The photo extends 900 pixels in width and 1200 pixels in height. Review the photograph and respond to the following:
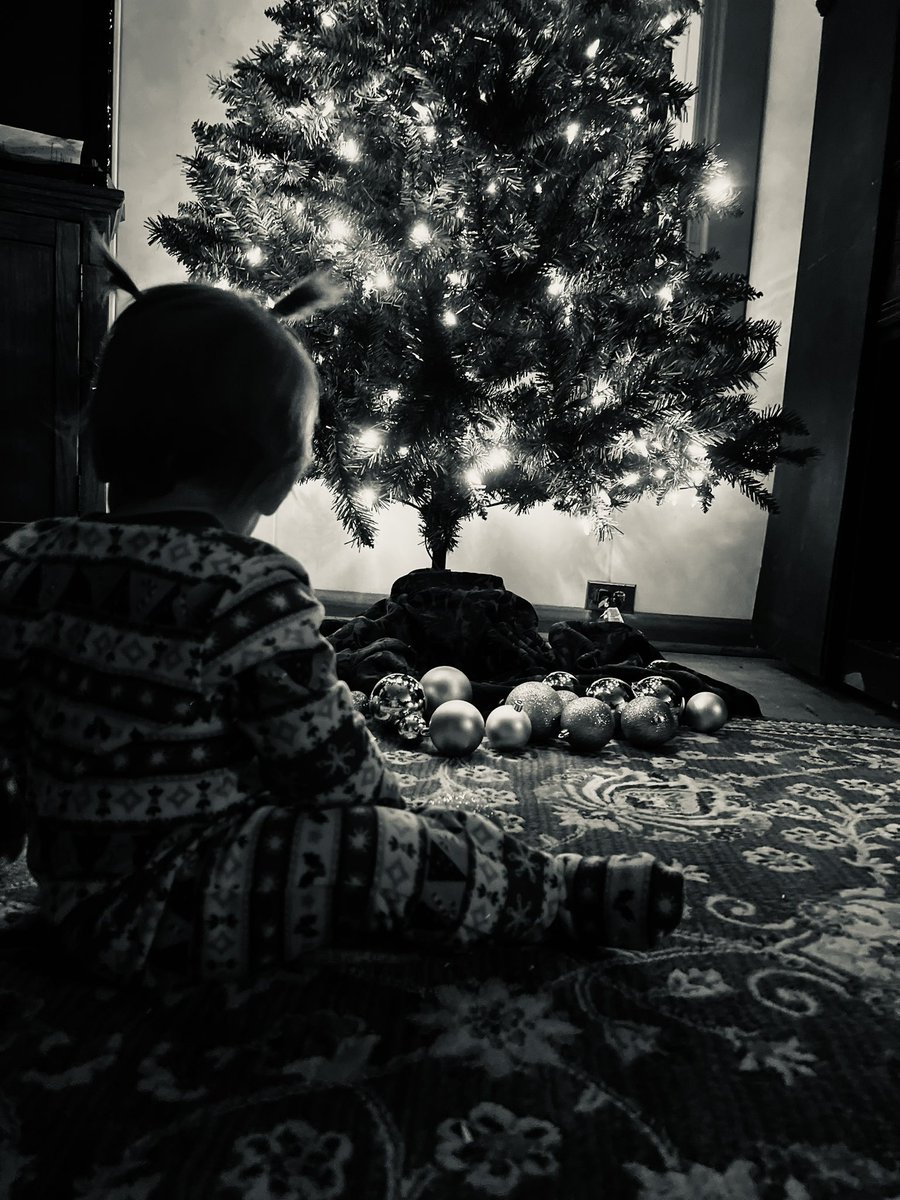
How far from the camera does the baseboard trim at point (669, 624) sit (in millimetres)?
2594

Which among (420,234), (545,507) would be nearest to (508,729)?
(420,234)

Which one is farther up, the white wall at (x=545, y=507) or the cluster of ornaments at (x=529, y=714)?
the white wall at (x=545, y=507)

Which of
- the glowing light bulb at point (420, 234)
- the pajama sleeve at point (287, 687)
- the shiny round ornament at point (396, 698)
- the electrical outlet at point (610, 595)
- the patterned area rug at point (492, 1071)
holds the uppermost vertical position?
the glowing light bulb at point (420, 234)

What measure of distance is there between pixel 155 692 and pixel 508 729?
83cm

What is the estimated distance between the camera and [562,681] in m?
1.61

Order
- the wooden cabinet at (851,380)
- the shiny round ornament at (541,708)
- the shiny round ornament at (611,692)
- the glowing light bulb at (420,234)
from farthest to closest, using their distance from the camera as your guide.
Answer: the wooden cabinet at (851,380) < the glowing light bulb at (420,234) < the shiny round ornament at (611,692) < the shiny round ornament at (541,708)

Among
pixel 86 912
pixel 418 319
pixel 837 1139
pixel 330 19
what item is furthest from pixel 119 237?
pixel 837 1139

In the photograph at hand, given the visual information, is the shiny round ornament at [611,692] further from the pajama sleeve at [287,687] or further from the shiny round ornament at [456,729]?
the pajama sleeve at [287,687]

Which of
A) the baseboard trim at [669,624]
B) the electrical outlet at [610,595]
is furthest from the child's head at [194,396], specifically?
the baseboard trim at [669,624]

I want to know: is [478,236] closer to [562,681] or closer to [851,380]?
[562,681]

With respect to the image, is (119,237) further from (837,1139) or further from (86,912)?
(837,1139)

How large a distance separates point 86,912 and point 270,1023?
0.17m

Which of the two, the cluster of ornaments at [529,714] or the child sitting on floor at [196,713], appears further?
the cluster of ornaments at [529,714]

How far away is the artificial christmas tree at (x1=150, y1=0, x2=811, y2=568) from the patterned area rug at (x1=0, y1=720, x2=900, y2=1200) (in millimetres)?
1052
